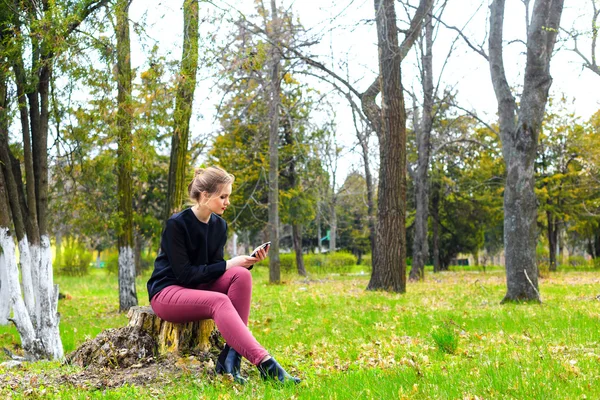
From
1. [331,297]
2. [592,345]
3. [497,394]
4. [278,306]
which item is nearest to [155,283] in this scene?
[497,394]

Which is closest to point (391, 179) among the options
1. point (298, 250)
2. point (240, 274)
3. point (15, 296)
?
point (15, 296)

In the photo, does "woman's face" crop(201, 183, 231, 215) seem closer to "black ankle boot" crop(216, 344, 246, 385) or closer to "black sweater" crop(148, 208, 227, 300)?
"black sweater" crop(148, 208, 227, 300)

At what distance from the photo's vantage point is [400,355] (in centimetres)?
618

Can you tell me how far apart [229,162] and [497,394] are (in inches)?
954

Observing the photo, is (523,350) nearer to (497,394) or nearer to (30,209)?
(497,394)

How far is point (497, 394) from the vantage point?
397 cm

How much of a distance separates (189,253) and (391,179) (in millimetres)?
9983

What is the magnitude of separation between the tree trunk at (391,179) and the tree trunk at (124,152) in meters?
5.65

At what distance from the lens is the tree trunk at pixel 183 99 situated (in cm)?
980

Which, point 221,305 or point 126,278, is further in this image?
point 126,278

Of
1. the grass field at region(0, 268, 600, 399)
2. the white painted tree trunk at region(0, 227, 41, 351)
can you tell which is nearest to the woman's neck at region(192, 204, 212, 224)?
the grass field at region(0, 268, 600, 399)

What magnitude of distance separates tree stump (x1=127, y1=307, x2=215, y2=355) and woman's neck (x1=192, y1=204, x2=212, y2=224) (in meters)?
0.99

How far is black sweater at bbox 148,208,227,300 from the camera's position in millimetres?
5078

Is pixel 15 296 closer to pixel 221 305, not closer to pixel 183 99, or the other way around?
pixel 183 99
